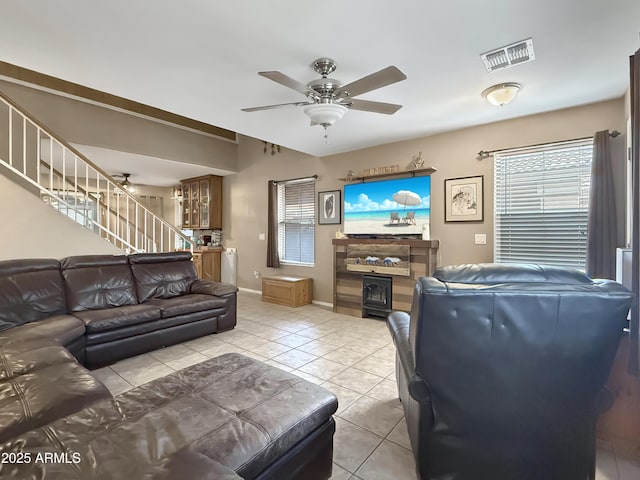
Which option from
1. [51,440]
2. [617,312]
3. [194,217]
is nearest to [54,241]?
[51,440]

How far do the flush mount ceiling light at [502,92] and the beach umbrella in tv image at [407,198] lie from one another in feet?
5.22

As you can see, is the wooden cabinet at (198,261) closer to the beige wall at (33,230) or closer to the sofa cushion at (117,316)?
the beige wall at (33,230)

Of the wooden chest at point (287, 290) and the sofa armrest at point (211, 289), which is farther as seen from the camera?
the wooden chest at point (287, 290)

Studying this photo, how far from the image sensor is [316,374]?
2.69 m

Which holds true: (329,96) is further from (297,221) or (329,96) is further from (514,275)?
(297,221)

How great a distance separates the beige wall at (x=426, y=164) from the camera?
333 cm

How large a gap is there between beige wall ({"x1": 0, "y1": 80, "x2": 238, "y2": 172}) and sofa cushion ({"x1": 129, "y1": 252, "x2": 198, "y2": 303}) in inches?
87.3

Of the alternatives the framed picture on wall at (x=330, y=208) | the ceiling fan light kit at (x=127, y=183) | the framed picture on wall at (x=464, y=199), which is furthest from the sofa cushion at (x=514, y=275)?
the ceiling fan light kit at (x=127, y=183)

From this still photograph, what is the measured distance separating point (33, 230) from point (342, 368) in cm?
353

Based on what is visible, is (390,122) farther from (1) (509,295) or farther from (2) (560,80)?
(1) (509,295)

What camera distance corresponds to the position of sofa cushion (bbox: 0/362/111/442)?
125cm

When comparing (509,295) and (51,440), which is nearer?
(51,440)

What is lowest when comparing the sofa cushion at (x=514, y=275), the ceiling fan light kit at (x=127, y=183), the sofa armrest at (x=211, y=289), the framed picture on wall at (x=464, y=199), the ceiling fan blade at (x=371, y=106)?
Result: the sofa armrest at (x=211, y=289)

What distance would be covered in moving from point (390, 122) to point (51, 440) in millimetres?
3873
